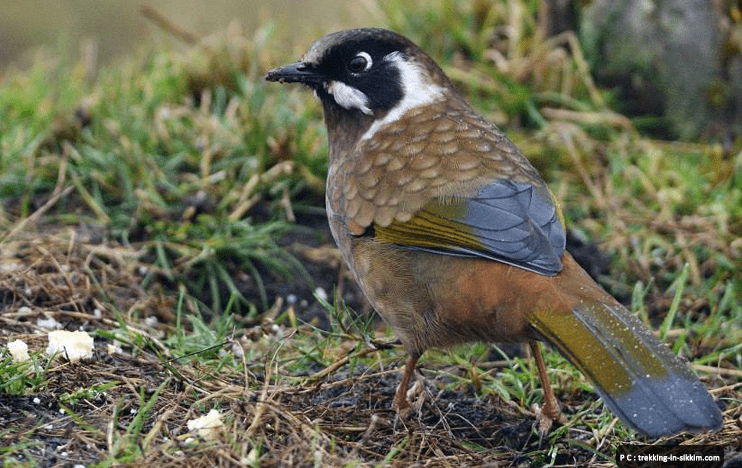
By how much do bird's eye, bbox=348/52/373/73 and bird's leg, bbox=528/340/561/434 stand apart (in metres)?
1.32

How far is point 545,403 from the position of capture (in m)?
3.44

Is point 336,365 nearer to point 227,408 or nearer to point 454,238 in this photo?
point 227,408

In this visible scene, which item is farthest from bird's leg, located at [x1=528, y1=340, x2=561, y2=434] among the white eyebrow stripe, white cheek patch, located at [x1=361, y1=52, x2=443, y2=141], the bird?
the white eyebrow stripe

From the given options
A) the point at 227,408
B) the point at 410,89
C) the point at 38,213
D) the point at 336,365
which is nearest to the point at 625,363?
the point at 336,365

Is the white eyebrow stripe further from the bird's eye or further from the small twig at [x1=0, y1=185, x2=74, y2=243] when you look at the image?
the small twig at [x1=0, y1=185, x2=74, y2=243]

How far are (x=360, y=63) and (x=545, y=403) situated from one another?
1.54 metres

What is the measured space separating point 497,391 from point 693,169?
2.18m

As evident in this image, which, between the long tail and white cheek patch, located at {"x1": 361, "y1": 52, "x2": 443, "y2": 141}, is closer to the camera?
the long tail

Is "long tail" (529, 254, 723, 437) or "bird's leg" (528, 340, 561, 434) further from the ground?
"long tail" (529, 254, 723, 437)

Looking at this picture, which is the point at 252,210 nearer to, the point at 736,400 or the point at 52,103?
the point at 52,103

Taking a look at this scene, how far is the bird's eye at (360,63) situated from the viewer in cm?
402

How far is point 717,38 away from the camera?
5.50 m

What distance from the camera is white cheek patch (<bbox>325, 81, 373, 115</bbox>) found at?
4.00m

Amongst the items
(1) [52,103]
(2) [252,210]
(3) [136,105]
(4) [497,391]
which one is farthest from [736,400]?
(1) [52,103]
